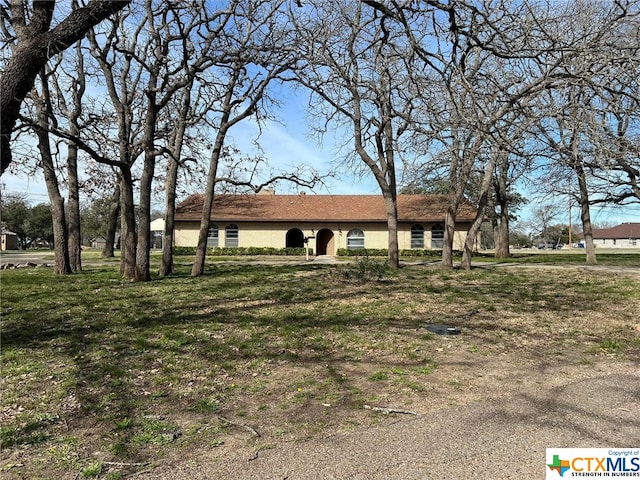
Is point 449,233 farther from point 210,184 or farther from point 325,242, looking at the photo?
point 325,242

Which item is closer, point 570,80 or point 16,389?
point 16,389

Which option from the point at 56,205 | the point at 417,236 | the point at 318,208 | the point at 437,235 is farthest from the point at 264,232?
the point at 56,205

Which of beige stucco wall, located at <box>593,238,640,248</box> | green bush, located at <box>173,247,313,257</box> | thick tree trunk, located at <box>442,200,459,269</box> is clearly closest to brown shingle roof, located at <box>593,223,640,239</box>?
beige stucco wall, located at <box>593,238,640,248</box>

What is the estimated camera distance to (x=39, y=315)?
27.0ft

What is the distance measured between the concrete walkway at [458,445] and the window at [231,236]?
30762 millimetres

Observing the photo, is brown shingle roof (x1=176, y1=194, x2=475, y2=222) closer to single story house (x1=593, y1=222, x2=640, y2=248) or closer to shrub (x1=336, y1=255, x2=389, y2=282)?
shrub (x1=336, y1=255, x2=389, y2=282)

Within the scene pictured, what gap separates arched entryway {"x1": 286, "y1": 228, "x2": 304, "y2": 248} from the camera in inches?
1370

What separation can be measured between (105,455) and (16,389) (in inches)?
78.0

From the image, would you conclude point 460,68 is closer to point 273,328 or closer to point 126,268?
point 273,328

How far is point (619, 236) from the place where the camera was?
327ft

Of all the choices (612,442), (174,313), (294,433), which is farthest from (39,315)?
(612,442)

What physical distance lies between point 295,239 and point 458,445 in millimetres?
32055

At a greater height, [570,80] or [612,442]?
[570,80]

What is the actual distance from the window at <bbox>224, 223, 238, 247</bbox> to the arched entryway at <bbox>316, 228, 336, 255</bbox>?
20.1ft
